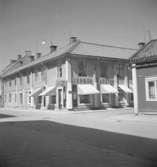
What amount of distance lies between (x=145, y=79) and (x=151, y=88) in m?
0.82

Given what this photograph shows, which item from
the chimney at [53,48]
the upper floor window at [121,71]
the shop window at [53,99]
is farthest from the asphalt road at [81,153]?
the chimney at [53,48]

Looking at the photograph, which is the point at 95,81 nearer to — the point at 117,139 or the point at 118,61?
the point at 118,61

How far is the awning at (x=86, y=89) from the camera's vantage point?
88.1 feet

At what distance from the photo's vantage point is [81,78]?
92.2 ft

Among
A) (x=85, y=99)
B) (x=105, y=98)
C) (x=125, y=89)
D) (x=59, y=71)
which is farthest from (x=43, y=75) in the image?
(x=125, y=89)

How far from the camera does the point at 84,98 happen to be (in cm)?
2823

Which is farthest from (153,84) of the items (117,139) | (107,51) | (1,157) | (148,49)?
(107,51)

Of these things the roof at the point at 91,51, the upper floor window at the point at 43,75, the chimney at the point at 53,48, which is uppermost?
the chimney at the point at 53,48

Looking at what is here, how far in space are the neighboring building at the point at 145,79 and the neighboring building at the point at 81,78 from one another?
889 centimetres

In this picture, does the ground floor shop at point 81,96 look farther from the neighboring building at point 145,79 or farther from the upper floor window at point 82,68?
the neighboring building at point 145,79

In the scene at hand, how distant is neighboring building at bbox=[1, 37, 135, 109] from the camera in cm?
2741

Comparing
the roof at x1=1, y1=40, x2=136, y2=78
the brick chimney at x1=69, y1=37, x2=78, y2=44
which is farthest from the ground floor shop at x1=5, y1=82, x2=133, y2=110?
the brick chimney at x1=69, y1=37, x2=78, y2=44

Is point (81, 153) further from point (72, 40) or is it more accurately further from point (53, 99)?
point (72, 40)

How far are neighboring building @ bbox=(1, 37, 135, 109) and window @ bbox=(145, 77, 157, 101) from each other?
9634 millimetres
